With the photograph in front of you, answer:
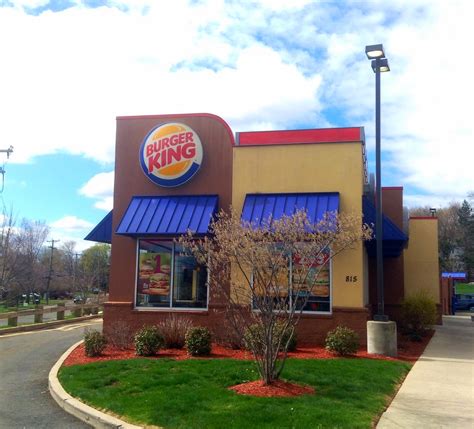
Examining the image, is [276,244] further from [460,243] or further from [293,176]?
[460,243]

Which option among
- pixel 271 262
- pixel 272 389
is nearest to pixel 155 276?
pixel 271 262

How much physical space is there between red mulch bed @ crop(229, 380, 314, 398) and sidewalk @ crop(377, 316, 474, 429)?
1382 mm

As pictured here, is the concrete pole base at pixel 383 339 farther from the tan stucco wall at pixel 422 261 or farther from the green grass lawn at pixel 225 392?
the tan stucco wall at pixel 422 261

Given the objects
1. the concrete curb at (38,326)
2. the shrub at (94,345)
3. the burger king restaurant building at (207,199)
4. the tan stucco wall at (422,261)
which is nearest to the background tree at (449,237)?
the tan stucco wall at (422,261)

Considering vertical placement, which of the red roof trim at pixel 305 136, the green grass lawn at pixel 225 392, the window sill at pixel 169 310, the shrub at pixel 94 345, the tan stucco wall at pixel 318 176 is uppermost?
the red roof trim at pixel 305 136

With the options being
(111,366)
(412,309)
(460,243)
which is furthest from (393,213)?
(460,243)

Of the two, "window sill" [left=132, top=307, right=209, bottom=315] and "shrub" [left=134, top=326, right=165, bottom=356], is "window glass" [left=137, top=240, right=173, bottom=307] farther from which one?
"shrub" [left=134, top=326, right=165, bottom=356]

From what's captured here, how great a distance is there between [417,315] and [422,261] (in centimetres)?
654

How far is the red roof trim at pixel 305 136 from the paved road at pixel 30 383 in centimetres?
819

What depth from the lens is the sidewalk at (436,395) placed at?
23.0 feet

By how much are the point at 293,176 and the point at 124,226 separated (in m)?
5.10

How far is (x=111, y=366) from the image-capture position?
10.7 m

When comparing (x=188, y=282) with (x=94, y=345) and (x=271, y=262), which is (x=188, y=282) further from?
(x=271, y=262)

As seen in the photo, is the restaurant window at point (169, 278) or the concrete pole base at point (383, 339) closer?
the concrete pole base at point (383, 339)
